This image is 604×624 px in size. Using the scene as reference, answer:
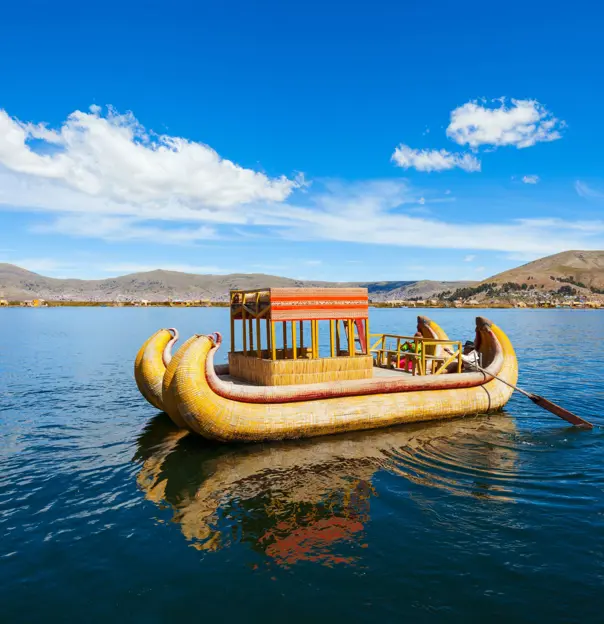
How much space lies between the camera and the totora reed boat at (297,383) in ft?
47.9

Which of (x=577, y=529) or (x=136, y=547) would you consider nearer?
(x=136, y=547)

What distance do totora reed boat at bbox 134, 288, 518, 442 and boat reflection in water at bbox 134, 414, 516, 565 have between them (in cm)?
82

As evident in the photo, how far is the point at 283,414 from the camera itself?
15266 millimetres

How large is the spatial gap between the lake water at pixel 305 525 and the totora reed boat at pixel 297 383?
859 mm

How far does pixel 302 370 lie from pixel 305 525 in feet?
20.8

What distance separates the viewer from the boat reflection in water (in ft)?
33.3

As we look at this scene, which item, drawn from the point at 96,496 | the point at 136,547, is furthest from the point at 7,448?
the point at 136,547

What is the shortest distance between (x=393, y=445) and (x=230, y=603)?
9.11m

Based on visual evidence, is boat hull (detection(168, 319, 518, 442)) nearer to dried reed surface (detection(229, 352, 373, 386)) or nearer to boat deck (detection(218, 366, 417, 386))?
boat deck (detection(218, 366, 417, 386))

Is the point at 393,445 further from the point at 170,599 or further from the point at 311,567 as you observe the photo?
the point at 170,599

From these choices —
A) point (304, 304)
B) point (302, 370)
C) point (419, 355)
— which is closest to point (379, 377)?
point (419, 355)

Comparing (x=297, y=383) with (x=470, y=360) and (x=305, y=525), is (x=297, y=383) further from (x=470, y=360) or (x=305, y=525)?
(x=470, y=360)

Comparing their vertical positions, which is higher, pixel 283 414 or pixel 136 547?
pixel 283 414

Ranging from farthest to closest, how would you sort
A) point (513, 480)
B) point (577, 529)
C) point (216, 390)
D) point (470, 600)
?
point (216, 390) < point (513, 480) < point (577, 529) < point (470, 600)
